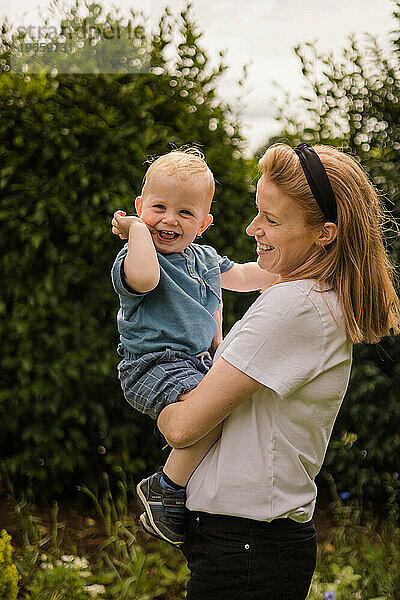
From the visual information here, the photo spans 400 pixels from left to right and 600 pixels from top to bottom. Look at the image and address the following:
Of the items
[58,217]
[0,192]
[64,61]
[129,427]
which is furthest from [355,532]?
[64,61]

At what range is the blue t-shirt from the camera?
1.88 m

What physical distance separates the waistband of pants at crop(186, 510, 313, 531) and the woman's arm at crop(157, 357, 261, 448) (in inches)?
7.9

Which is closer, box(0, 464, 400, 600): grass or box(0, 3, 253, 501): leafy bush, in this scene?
box(0, 464, 400, 600): grass

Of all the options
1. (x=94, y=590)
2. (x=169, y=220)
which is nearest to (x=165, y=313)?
(x=169, y=220)

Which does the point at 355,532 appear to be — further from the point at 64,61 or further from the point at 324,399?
the point at 64,61

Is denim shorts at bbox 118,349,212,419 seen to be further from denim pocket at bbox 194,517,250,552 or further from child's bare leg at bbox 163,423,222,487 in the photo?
denim pocket at bbox 194,517,250,552

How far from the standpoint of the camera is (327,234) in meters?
1.74

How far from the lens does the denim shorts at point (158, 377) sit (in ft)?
5.91

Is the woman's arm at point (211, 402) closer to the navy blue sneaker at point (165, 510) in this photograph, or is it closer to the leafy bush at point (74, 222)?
the navy blue sneaker at point (165, 510)

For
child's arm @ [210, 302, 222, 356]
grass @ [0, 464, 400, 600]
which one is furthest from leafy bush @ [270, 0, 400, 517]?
child's arm @ [210, 302, 222, 356]

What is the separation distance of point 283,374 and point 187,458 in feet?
1.11

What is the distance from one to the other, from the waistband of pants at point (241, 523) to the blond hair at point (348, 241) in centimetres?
46

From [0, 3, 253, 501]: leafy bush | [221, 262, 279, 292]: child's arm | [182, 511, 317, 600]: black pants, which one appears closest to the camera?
[182, 511, 317, 600]: black pants

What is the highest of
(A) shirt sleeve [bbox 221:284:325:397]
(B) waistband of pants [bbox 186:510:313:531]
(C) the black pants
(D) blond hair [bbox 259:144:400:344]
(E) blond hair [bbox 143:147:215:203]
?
(E) blond hair [bbox 143:147:215:203]
